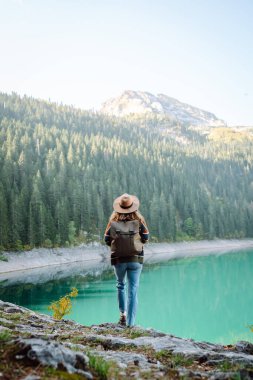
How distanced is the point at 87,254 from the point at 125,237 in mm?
70383

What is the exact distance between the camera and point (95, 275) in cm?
5972

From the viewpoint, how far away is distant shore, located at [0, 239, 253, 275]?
61.7 meters

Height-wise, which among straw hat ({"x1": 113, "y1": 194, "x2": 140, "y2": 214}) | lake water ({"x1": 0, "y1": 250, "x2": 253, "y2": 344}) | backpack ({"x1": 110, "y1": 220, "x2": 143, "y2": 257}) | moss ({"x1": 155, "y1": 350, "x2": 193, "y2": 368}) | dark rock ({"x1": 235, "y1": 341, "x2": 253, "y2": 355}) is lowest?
lake water ({"x1": 0, "y1": 250, "x2": 253, "y2": 344})

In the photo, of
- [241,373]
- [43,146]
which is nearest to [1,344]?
[241,373]

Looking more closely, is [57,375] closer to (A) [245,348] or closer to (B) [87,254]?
(A) [245,348]

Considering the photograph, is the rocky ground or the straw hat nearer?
the rocky ground

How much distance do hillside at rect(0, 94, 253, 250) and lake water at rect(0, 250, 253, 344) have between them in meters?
19.6

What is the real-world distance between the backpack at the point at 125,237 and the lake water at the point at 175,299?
22.4 meters

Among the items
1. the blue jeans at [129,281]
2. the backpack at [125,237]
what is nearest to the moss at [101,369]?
the backpack at [125,237]

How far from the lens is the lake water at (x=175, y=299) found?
107ft

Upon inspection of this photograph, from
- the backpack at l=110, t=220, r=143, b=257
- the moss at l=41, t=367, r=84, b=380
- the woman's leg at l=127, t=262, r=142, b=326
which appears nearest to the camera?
the moss at l=41, t=367, r=84, b=380

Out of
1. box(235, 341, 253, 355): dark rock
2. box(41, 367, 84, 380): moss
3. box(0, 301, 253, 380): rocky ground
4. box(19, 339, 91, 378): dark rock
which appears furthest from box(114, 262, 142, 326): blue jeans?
box(41, 367, 84, 380): moss

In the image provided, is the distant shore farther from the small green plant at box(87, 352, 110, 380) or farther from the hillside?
the small green plant at box(87, 352, 110, 380)

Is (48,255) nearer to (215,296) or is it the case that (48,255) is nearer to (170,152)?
(215,296)
